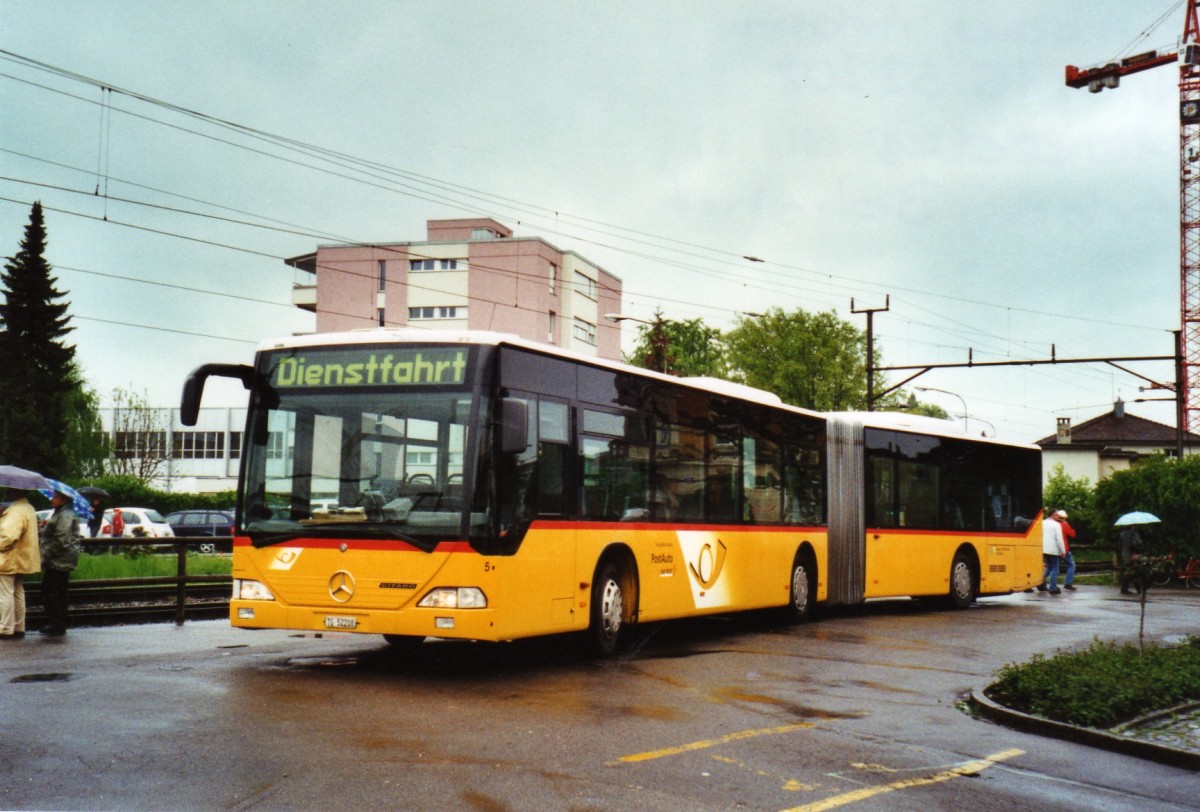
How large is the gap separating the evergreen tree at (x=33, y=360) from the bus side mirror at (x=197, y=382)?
168 ft

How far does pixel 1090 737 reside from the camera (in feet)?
30.5

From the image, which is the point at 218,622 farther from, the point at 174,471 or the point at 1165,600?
the point at 174,471

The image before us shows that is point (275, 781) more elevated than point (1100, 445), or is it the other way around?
point (1100, 445)

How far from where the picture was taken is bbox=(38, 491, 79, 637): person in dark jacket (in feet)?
50.0

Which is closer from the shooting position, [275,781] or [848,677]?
[275,781]

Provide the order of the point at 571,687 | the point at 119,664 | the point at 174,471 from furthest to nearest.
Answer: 1. the point at 174,471
2. the point at 119,664
3. the point at 571,687

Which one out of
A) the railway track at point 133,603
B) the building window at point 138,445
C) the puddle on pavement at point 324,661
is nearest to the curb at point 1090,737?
the puddle on pavement at point 324,661

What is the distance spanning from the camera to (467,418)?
11.4m

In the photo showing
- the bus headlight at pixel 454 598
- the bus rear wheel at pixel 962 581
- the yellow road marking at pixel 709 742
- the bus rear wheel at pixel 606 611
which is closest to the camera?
the yellow road marking at pixel 709 742

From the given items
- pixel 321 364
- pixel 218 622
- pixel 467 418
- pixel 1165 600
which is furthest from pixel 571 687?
pixel 1165 600

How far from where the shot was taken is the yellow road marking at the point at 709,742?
8023mm

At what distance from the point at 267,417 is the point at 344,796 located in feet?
→ 19.8

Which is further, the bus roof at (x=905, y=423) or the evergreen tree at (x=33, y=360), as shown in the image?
the evergreen tree at (x=33, y=360)

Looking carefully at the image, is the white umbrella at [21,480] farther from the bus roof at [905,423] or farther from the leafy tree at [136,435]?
A: the leafy tree at [136,435]
